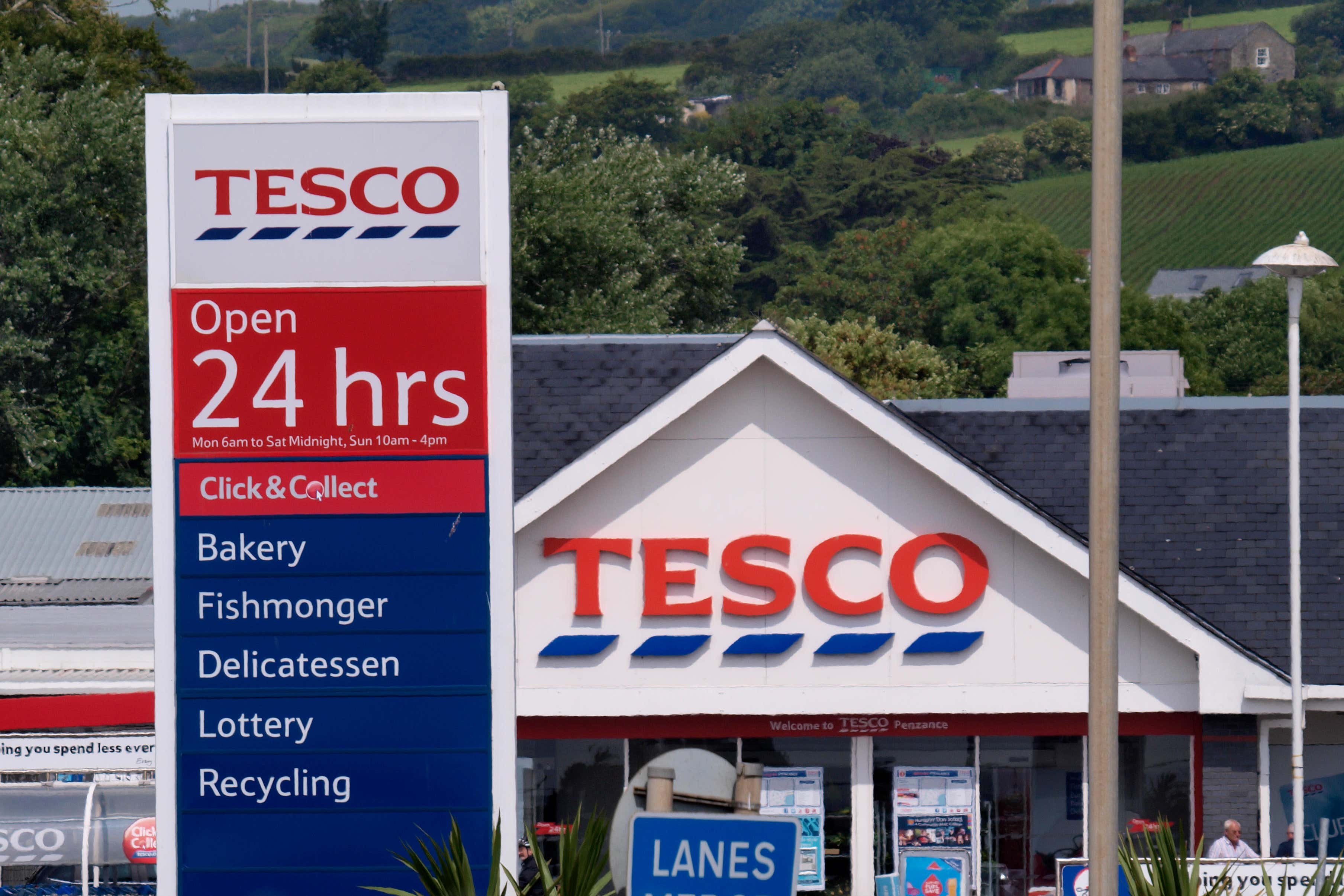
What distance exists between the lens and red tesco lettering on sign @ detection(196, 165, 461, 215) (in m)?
10.3

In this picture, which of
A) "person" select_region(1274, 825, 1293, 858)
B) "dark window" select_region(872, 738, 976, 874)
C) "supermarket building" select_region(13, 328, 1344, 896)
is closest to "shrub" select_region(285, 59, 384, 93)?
"supermarket building" select_region(13, 328, 1344, 896)

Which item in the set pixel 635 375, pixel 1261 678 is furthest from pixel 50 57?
pixel 1261 678

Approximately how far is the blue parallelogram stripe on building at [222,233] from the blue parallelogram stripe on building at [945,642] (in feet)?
34.0

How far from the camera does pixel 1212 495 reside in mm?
19562

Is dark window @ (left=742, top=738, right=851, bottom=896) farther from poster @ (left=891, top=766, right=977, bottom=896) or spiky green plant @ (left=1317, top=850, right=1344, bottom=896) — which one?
spiky green plant @ (left=1317, top=850, right=1344, bottom=896)

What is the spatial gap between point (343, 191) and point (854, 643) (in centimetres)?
995

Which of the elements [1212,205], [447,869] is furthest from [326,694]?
[1212,205]

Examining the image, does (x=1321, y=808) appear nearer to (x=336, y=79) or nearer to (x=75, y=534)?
(x=75, y=534)

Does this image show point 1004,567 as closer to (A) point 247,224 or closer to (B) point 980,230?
(A) point 247,224

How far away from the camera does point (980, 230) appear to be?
296 feet

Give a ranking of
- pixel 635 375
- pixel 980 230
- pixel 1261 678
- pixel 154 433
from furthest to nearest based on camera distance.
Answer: pixel 980 230 → pixel 635 375 → pixel 1261 678 → pixel 154 433

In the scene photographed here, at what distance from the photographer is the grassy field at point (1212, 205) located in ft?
474

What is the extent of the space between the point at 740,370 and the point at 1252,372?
89558mm

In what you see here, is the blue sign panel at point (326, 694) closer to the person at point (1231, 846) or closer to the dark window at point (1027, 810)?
the person at point (1231, 846)
